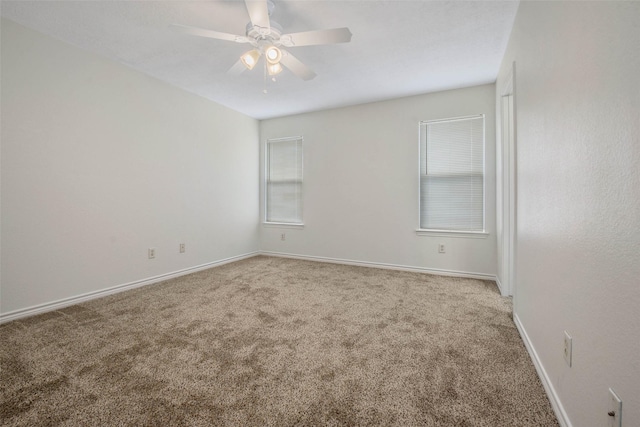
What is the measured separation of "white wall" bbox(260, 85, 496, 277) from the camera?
3.66 m

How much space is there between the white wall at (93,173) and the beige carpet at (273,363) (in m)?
0.45

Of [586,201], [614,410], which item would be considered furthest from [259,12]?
[614,410]

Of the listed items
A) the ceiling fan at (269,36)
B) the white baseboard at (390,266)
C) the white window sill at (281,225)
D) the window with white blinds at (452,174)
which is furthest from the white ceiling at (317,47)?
the white baseboard at (390,266)

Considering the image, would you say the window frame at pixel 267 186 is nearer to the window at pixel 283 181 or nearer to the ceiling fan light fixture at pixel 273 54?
the window at pixel 283 181

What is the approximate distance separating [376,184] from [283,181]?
A: 169cm

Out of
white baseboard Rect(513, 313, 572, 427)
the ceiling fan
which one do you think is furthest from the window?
white baseboard Rect(513, 313, 572, 427)

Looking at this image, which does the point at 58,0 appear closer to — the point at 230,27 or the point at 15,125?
the point at 15,125

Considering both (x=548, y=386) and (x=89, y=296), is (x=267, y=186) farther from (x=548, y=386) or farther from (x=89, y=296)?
(x=548, y=386)

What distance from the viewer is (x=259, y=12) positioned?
180 centimetres

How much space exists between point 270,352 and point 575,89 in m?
2.08

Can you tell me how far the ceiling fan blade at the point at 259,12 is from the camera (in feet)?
5.66

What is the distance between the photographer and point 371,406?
136 centimetres

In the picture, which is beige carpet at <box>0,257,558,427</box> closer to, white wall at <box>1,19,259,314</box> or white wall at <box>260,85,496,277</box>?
white wall at <box>1,19,259,314</box>

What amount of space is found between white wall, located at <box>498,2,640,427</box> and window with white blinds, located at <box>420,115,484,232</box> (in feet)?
6.47
